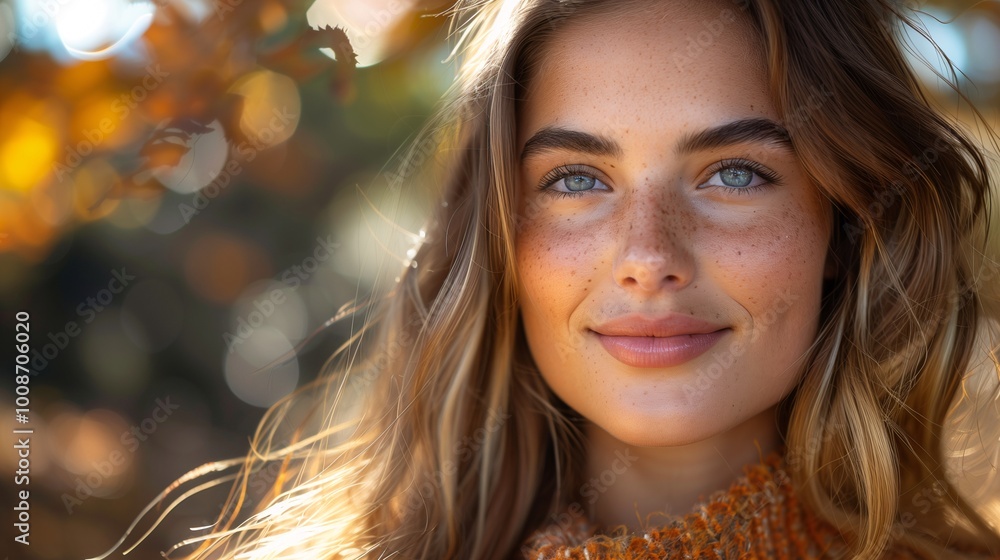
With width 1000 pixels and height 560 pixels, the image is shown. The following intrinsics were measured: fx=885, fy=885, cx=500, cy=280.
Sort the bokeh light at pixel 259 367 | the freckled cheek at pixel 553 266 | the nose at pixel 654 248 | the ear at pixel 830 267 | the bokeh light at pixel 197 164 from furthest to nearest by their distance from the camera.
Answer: the bokeh light at pixel 259 367
the bokeh light at pixel 197 164
the ear at pixel 830 267
the freckled cheek at pixel 553 266
the nose at pixel 654 248

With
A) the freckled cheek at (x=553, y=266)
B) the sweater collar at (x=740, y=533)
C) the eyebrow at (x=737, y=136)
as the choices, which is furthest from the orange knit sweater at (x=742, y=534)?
the eyebrow at (x=737, y=136)

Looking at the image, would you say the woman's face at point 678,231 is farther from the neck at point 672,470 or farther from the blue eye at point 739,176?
the neck at point 672,470

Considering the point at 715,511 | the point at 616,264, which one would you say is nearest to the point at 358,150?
the point at 616,264

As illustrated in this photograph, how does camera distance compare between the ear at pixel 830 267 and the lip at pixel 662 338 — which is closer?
the lip at pixel 662 338

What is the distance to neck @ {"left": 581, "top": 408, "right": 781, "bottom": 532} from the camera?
1647 mm

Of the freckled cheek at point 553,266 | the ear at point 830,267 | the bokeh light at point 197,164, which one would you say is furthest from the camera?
the bokeh light at point 197,164

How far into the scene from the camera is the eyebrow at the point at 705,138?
1464mm

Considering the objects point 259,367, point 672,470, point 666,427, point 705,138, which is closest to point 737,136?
point 705,138

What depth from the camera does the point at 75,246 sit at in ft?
6.39

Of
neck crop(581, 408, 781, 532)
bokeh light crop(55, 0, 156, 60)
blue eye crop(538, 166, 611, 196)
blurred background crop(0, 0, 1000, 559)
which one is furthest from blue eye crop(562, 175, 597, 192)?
bokeh light crop(55, 0, 156, 60)

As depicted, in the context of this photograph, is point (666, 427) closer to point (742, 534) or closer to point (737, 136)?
point (742, 534)

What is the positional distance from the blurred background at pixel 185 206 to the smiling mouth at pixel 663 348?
0.57 metres

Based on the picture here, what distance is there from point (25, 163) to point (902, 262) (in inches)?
65.8

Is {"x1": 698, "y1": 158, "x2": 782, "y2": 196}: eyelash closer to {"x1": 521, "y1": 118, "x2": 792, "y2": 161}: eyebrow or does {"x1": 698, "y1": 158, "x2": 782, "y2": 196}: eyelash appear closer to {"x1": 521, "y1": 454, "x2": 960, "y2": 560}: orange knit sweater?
{"x1": 521, "y1": 118, "x2": 792, "y2": 161}: eyebrow
